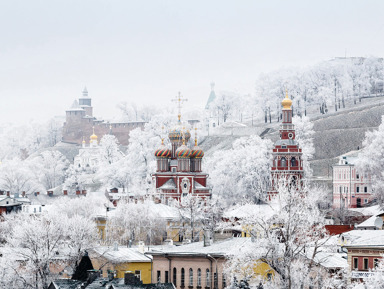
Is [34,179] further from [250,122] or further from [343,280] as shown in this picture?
[343,280]

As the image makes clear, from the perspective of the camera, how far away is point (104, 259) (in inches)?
2773

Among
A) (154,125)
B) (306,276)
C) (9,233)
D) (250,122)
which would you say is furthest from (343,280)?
(250,122)

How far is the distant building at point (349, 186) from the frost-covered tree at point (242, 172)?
8092 mm

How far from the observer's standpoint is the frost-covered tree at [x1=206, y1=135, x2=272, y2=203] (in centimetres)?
13350

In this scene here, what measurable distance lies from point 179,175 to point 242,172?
1446 centimetres

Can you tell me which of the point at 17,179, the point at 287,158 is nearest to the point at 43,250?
the point at 287,158

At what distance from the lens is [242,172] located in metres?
136

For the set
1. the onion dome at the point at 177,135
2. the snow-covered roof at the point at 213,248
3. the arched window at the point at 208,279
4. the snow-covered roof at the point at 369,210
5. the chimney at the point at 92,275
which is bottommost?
the arched window at the point at 208,279

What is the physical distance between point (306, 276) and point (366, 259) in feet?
15.6

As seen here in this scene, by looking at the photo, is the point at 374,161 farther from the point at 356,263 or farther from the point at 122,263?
the point at 356,263

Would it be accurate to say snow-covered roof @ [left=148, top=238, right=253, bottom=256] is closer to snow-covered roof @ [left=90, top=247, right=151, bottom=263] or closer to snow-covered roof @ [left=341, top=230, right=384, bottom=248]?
snow-covered roof @ [left=90, top=247, right=151, bottom=263]

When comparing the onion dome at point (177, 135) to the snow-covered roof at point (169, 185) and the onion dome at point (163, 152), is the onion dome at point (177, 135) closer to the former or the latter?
the onion dome at point (163, 152)

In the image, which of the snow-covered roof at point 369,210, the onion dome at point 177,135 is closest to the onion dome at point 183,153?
the onion dome at point 177,135

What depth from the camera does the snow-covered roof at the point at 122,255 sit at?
70062 millimetres
